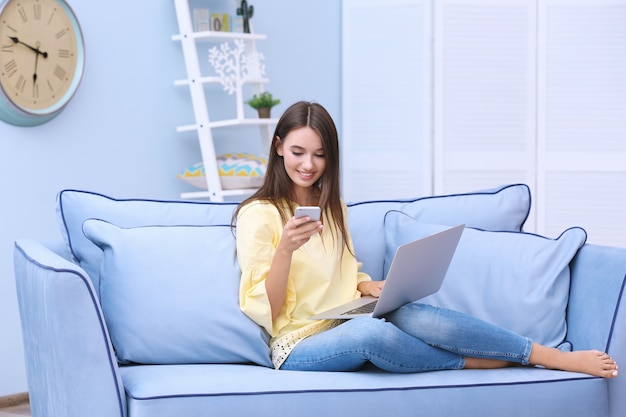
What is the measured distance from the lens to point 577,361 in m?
2.02

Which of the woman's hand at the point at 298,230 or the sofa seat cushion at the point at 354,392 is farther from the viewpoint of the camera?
the woman's hand at the point at 298,230

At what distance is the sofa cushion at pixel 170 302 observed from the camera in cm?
207

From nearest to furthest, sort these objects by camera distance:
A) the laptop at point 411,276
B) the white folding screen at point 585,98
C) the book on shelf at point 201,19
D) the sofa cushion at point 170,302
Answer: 1. the laptop at point 411,276
2. the sofa cushion at point 170,302
3. the book on shelf at point 201,19
4. the white folding screen at point 585,98

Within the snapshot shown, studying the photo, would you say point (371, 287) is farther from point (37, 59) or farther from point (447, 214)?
point (37, 59)

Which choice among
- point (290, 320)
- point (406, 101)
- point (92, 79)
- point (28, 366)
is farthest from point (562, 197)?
point (28, 366)

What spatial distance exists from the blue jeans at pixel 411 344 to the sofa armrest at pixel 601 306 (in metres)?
0.17

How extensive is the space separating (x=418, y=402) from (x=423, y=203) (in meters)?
0.82

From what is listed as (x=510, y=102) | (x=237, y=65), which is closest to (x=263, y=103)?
(x=237, y=65)

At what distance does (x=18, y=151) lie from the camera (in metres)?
3.39

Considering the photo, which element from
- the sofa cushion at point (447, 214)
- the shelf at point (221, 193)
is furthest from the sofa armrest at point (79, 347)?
the shelf at point (221, 193)

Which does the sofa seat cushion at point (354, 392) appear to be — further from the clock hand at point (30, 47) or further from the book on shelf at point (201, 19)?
the book on shelf at point (201, 19)

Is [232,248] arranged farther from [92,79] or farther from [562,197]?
[562,197]

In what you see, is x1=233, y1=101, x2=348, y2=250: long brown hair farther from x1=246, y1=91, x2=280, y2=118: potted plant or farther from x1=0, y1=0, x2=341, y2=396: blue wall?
x1=246, y1=91, x2=280, y2=118: potted plant

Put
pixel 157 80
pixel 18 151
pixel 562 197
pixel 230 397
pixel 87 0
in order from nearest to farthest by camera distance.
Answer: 1. pixel 230 397
2. pixel 18 151
3. pixel 87 0
4. pixel 157 80
5. pixel 562 197
